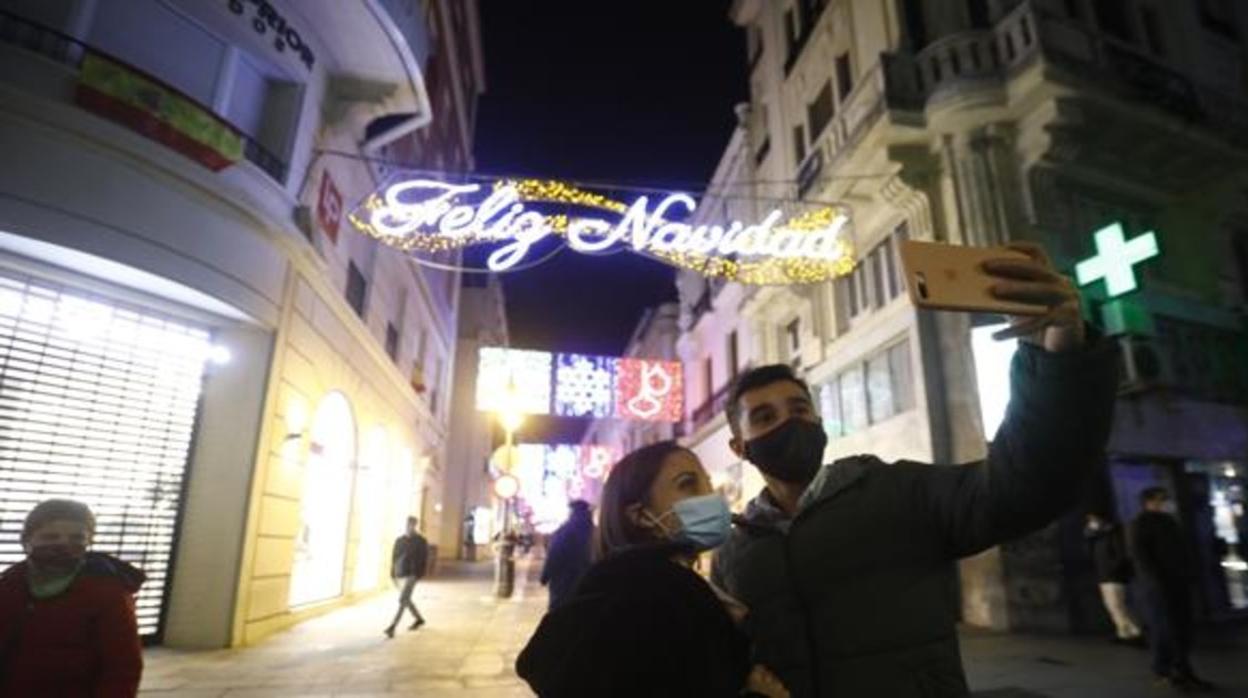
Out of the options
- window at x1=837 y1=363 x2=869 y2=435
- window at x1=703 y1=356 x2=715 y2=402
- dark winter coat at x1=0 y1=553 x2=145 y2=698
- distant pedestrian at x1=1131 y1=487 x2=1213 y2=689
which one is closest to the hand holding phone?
dark winter coat at x1=0 y1=553 x2=145 y2=698

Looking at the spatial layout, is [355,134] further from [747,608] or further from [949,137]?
[747,608]

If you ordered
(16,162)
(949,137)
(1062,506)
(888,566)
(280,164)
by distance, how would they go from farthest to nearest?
(949,137) < (280,164) < (16,162) < (888,566) < (1062,506)

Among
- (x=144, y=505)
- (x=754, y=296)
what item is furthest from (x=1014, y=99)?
(x=144, y=505)

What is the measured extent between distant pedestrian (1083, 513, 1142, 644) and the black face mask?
8.81 meters

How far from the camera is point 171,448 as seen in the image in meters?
8.50

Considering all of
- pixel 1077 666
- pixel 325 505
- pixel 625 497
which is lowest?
pixel 1077 666

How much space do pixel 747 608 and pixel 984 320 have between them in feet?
34.4

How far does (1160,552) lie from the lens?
6.62 metres

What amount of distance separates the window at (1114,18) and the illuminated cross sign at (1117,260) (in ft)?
19.3

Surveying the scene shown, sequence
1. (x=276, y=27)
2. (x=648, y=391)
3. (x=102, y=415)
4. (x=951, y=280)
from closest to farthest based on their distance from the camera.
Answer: (x=951, y=280) < (x=102, y=415) < (x=276, y=27) < (x=648, y=391)

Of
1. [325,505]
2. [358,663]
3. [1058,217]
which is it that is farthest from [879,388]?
[325,505]

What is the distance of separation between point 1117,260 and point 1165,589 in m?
4.95

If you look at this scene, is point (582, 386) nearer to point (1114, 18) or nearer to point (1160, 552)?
point (1114, 18)

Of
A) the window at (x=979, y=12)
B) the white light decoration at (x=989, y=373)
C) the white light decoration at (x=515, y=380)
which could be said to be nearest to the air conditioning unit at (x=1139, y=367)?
the white light decoration at (x=989, y=373)
